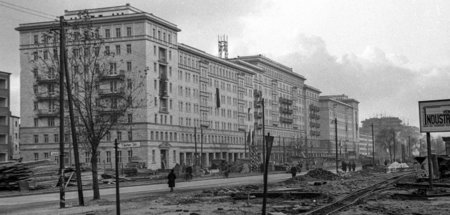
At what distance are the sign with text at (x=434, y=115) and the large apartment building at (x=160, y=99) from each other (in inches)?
2144

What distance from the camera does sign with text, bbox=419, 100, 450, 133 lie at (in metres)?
25.9

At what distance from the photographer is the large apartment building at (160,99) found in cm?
9388

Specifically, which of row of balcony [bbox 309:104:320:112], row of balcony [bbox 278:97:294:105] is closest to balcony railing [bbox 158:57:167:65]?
row of balcony [bbox 278:97:294:105]

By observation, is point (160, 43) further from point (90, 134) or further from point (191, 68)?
point (90, 134)

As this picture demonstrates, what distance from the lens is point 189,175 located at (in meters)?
62.0

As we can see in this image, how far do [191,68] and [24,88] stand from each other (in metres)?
30.2

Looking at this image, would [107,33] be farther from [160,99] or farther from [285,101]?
[285,101]

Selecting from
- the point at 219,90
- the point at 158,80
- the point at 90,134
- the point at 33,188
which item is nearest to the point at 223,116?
the point at 219,90

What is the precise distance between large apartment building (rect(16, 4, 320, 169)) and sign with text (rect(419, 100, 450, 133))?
5446 centimetres

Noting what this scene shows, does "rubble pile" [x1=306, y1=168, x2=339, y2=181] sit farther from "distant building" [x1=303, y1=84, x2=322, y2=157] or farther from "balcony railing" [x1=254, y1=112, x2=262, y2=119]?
"distant building" [x1=303, y1=84, x2=322, y2=157]

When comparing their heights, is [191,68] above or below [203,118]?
above

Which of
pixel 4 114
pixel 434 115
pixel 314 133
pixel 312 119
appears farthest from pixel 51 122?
pixel 314 133

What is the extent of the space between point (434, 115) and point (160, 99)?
75.9 metres

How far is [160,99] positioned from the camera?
9919 cm
